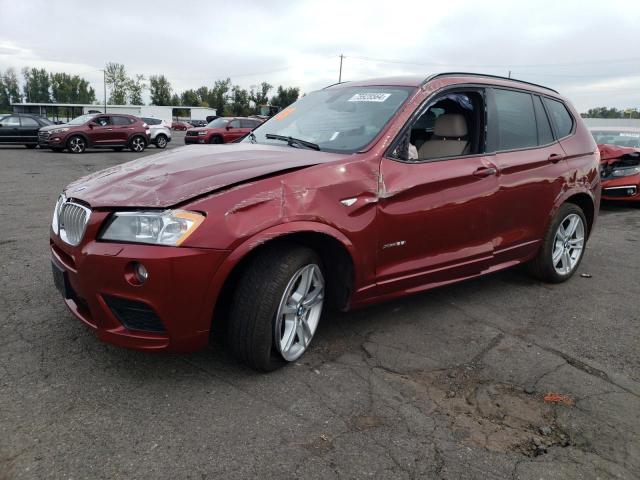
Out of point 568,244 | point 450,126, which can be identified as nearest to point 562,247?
point 568,244

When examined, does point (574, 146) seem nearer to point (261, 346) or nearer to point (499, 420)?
point (499, 420)

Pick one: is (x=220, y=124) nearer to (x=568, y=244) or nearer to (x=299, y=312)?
(x=568, y=244)

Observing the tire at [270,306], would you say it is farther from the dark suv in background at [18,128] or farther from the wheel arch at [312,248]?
the dark suv in background at [18,128]

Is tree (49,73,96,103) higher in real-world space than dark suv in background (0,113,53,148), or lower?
higher

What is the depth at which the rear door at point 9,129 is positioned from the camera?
20484mm

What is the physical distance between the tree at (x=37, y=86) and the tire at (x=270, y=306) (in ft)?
446

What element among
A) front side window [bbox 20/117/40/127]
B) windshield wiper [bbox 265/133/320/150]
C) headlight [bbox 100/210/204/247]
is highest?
windshield wiper [bbox 265/133/320/150]

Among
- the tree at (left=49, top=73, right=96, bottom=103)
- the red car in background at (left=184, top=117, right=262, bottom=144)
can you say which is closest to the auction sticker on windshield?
the red car in background at (left=184, top=117, right=262, bottom=144)

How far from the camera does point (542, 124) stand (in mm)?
4449

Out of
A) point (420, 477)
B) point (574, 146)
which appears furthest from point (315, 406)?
point (574, 146)

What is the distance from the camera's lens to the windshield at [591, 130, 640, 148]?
944 cm

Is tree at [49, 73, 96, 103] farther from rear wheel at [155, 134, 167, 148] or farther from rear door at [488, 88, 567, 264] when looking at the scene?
rear door at [488, 88, 567, 264]

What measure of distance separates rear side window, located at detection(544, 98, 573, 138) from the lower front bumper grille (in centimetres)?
379

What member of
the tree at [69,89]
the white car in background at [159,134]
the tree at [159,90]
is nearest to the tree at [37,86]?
the tree at [69,89]
